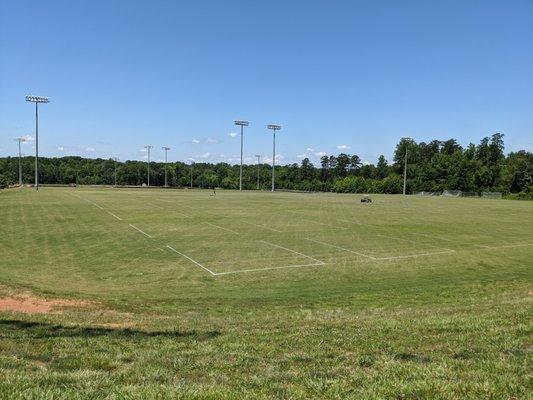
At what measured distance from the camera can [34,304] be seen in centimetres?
1416

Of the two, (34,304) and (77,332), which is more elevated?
(77,332)

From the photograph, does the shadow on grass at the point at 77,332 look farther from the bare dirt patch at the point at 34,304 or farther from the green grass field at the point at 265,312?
the bare dirt patch at the point at 34,304

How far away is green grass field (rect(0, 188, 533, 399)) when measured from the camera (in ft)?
→ 18.7

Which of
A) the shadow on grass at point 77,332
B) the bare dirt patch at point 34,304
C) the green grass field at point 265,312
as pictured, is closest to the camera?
the green grass field at point 265,312

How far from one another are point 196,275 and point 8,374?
14.5 m

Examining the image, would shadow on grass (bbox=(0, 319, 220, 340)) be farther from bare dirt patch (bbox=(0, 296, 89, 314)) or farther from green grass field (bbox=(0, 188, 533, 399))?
bare dirt patch (bbox=(0, 296, 89, 314))

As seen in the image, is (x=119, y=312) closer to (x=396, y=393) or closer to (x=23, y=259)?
(x=396, y=393)

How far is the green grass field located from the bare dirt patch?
0.50 m

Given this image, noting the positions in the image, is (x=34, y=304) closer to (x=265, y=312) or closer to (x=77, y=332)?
(x=77, y=332)

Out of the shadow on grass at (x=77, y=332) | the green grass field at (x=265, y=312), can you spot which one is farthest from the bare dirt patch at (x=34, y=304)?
the shadow on grass at (x=77, y=332)

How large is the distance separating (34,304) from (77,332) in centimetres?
515

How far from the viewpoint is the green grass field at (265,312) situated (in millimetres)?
5715

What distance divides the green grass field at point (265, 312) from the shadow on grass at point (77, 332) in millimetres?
47

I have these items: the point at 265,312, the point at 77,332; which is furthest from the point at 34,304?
the point at 265,312
